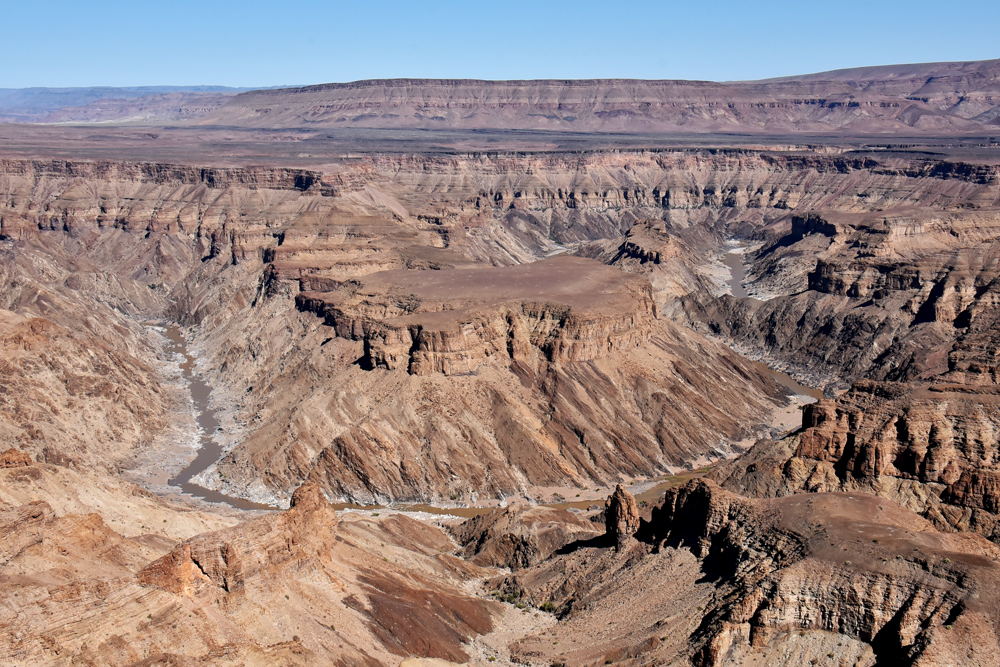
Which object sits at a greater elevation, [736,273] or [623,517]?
[736,273]

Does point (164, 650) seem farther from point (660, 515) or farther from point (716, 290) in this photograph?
point (716, 290)

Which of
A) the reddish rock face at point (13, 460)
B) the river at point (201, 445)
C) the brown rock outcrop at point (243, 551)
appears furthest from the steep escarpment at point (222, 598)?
the river at point (201, 445)

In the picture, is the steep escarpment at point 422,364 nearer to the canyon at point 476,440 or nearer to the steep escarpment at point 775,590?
the canyon at point 476,440

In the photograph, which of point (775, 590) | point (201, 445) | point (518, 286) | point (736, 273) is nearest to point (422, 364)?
point (518, 286)

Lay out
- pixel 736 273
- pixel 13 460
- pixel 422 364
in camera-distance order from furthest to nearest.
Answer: pixel 736 273 → pixel 422 364 → pixel 13 460

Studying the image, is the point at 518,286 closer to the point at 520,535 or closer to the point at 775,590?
the point at 520,535

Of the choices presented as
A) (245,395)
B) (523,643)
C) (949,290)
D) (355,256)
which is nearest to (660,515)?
(523,643)

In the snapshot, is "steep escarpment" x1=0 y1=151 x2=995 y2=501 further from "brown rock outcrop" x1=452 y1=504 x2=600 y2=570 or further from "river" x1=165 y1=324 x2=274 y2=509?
"brown rock outcrop" x1=452 y1=504 x2=600 y2=570
